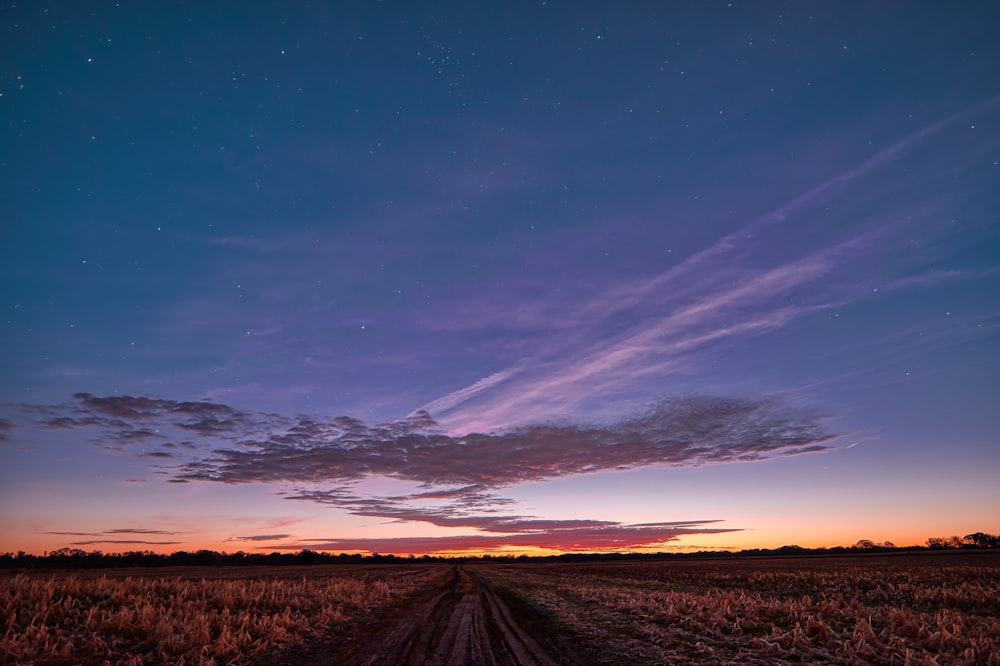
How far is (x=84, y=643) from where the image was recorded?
1210 centimetres

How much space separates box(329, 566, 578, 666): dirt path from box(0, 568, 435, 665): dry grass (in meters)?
2.84

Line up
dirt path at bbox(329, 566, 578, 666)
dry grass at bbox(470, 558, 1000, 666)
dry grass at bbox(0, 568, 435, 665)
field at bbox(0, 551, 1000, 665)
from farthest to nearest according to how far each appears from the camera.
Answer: dirt path at bbox(329, 566, 578, 666)
dry grass at bbox(0, 568, 435, 665)
field at bbox(0, 551, 1000, 665)
dry grass at bbox(470, 558, 1000, 666)

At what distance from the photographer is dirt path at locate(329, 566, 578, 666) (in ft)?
42.6

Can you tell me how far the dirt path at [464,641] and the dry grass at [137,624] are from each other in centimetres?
284

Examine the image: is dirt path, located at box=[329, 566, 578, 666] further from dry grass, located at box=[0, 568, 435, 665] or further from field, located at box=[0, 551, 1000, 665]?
dry grass, located at box=[0, 568, 435, 665]

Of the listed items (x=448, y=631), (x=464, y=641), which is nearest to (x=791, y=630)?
(x=464, y=641)

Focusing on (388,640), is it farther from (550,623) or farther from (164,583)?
(164,583)

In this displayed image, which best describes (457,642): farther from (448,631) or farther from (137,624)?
(137,624)

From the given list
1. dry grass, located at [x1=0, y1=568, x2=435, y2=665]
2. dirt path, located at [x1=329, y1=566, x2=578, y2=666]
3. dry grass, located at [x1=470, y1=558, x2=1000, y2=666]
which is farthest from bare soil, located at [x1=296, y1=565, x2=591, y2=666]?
dry grass, located at [x1=0, y1=568, x2=435, y2=665]

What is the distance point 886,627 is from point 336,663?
14.4 metres

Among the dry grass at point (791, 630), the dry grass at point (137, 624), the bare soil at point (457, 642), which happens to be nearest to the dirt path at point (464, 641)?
the bare soil at point (457, 642)

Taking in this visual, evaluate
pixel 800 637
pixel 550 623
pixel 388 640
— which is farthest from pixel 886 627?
pixel 388 640

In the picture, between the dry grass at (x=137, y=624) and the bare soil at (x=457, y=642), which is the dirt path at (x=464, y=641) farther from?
the dry grass at (x=137, y=624)

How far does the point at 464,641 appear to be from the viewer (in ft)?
51.5
